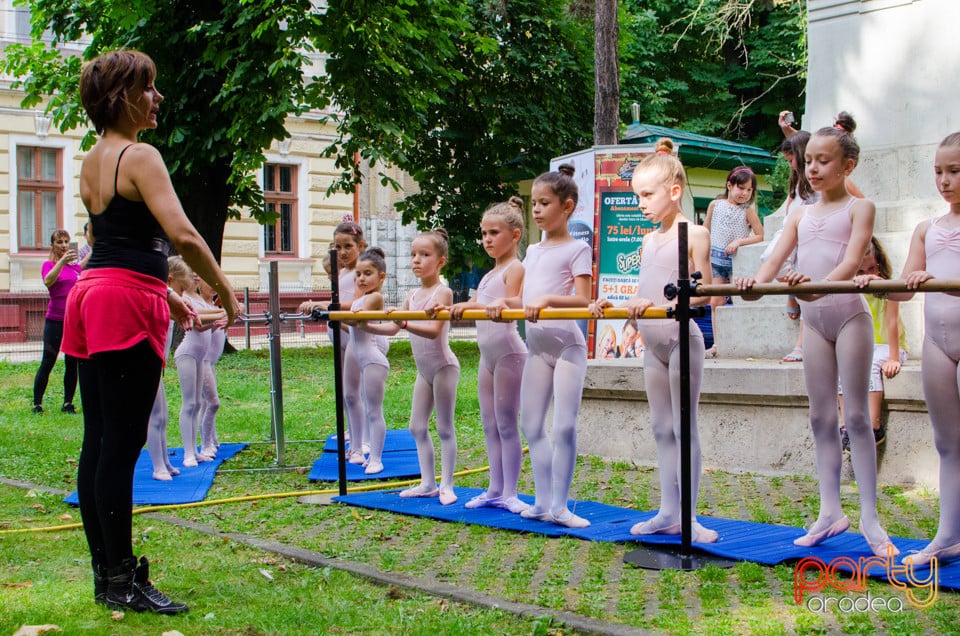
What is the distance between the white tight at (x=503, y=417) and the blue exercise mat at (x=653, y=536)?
21cm

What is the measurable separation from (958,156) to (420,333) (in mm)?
3276

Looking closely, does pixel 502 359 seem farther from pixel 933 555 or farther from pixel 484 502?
pixel 933 555

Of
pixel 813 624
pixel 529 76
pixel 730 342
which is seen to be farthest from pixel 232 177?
pixel 813 624

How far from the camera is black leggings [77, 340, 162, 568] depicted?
13.7ft

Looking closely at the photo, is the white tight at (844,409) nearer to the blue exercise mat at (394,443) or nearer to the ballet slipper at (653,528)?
the ballet slipper at (653,528)

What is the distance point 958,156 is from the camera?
14.8 ft

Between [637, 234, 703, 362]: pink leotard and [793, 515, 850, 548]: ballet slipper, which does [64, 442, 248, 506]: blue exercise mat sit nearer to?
[637, 234, 703, 362]: pink leotard

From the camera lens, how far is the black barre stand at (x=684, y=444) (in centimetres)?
475

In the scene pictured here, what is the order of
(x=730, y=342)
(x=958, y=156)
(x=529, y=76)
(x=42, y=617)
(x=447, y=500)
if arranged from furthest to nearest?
(x=529, y=76)
(x=730, y=342)
(x=447, y=500)
(x=958, y=156)
(x=42, y=617)

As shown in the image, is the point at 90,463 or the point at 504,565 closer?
the point at 90,463

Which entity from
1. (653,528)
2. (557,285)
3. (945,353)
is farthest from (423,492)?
(945,353)

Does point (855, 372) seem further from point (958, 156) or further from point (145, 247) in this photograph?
point (145, 247)

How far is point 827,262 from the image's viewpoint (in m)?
4.93

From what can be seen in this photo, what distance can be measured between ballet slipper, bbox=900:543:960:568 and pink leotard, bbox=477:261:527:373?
2467mm
